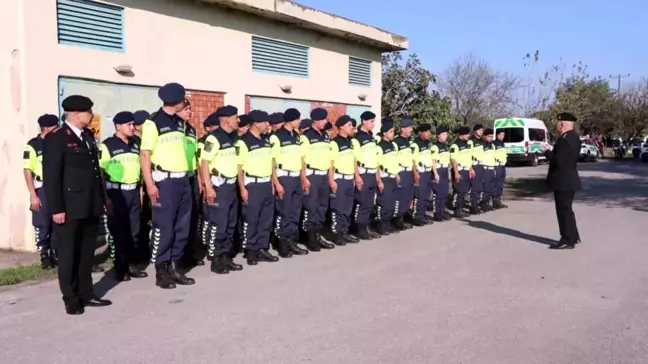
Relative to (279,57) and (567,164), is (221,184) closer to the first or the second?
(567,164)

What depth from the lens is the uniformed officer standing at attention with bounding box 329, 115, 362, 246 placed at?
899cm

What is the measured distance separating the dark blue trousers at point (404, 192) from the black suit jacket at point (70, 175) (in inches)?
219

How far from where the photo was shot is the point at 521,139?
103 ft

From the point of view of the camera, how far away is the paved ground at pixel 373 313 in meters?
4.59

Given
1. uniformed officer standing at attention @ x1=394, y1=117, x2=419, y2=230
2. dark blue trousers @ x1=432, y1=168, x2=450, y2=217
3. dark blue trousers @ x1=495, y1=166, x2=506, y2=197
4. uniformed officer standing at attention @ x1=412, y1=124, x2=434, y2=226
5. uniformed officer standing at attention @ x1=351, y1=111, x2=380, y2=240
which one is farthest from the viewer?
dark blue trousers @ x1=495, y1=166, x2=506, y2=197

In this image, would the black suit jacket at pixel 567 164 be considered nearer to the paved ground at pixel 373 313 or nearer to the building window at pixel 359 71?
the paved ground at pixel 373 313

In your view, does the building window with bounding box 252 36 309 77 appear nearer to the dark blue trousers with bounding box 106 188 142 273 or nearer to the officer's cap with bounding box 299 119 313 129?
the officer's cap with bounding box 299 119 313 129

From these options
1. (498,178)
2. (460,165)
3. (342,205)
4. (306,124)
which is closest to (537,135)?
(498,178)

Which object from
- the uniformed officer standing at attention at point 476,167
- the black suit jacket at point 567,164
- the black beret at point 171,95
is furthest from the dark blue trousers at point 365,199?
the black beret at point 171,95

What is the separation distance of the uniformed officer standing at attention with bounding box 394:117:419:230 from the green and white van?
21.8 m

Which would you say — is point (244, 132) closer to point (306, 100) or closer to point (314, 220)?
point (314, 220)

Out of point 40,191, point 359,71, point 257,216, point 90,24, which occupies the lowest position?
point 257,216

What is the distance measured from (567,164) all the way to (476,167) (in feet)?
12.4

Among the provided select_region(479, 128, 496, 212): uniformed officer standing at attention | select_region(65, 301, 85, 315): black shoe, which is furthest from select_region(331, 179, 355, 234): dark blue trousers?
select_region(479, 128, 496, 212): uniformed officer standing at attention
